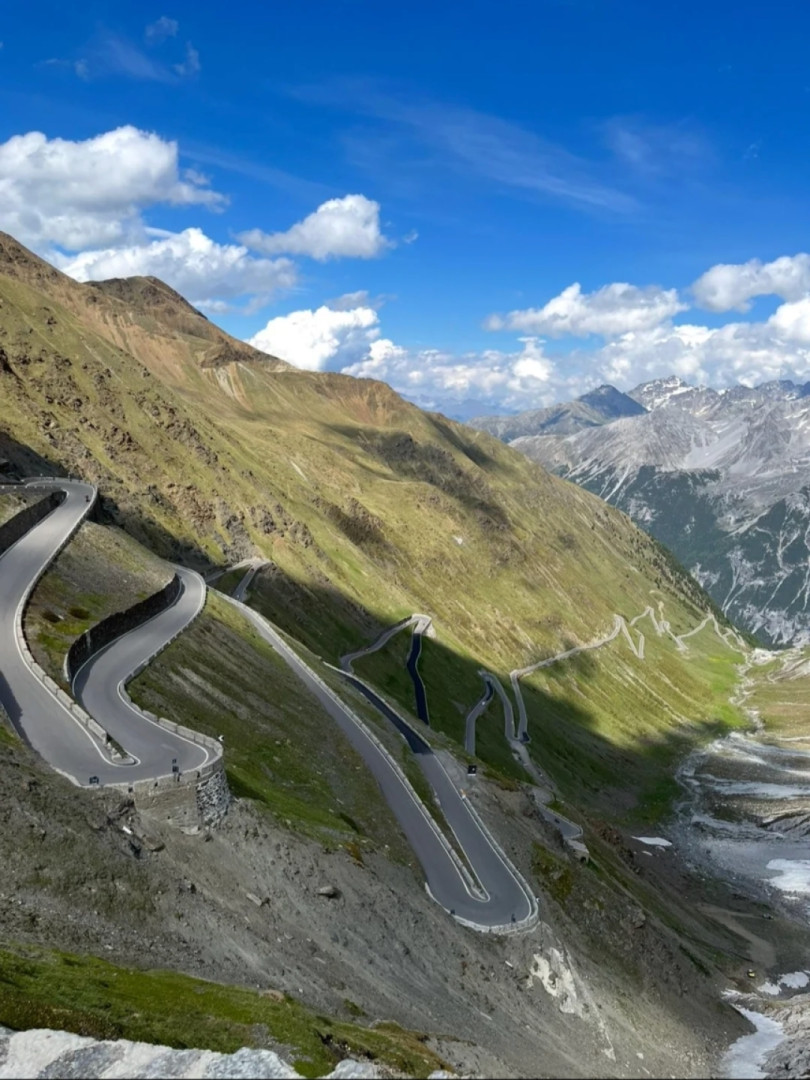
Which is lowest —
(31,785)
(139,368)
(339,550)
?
(31,785)

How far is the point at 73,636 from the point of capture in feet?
213

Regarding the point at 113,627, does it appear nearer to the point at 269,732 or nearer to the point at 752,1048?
the point at 269,732

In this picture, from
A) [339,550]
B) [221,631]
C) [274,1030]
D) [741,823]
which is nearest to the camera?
[274,1030]

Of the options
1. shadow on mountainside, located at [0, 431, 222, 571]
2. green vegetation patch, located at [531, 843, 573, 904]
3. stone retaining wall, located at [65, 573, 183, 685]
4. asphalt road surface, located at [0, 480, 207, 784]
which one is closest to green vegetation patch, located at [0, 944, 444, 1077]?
asphalt road surface, located at [0, 480, 207, 784]

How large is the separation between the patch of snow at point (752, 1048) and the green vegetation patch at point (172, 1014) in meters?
33.5

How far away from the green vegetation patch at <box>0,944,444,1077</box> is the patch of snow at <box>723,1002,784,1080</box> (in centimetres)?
3354

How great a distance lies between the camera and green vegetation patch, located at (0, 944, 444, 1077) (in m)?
25.0

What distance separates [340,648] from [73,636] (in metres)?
81.6

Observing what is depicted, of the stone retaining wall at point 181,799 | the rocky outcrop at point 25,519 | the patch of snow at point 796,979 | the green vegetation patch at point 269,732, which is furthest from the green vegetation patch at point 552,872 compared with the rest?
the rocky outcrop at point 25,519

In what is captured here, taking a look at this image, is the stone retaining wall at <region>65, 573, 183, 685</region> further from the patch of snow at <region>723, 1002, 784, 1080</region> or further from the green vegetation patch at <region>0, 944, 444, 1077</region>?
the patch of snow at <region>723, 1002, 784, 1080</region>

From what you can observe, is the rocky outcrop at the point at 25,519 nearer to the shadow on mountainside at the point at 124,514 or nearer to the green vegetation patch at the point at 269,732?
the shadow on mountainside at the point at 124,514

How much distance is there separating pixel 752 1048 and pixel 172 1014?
52.5 metres

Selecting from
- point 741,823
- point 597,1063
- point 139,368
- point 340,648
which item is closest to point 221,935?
point 597,1063

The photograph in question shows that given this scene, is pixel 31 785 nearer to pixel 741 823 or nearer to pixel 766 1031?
pixel 766 1031
